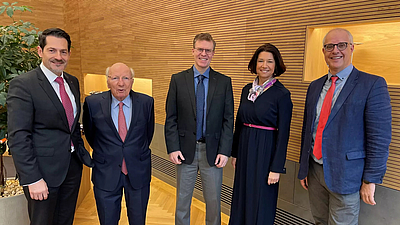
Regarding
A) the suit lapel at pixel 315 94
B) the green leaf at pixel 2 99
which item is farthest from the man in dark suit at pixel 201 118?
the green leaf at pixel 2 99

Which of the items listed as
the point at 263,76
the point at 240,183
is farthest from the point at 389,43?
the point at 240,183

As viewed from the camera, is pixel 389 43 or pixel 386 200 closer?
pixel 386 200

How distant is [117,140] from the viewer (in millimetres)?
2109

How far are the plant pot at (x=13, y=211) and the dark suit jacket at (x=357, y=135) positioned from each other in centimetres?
271

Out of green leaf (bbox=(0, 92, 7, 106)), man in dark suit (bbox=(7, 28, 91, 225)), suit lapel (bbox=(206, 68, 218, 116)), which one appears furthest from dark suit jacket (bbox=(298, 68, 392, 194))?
green leaf (bbox=(0, 92, 7, 106))

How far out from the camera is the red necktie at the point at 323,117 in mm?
1932

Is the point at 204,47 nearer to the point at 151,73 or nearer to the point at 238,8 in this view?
the point at 238,8

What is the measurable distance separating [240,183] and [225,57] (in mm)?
1647

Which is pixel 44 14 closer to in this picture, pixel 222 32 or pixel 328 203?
pixel 222 32

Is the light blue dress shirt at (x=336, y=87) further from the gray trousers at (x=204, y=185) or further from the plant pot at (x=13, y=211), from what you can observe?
the plant pot at (x=13, y=211)

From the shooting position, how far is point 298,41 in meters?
2.59

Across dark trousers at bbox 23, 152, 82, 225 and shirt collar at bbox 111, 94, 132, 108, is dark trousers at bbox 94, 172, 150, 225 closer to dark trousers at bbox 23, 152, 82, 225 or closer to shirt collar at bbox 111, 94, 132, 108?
dark trousers at bbox 23, 152, 82, 225

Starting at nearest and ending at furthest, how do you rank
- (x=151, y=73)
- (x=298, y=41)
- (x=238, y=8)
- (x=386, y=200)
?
(x=386, y=200), (x=298, y=41), (x=238, y=8), (x=151, y=73)

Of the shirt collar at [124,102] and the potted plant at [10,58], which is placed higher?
Result: the potted plant at [10,58]
